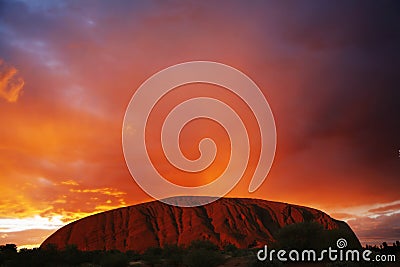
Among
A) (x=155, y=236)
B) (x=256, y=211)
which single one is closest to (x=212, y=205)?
(x=256, y=211)

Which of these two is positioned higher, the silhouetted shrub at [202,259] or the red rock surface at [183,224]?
the red rock surface at [183,224]

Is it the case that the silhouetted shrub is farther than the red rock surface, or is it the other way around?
the red rock surface

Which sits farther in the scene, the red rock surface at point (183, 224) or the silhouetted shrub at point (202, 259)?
the red rock surface at point (183, 224)

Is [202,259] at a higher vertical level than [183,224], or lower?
lower

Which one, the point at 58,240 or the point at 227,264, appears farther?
the point at 58,240

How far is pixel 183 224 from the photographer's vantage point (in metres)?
79.2

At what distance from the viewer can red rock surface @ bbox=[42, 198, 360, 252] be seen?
7262 centimetres

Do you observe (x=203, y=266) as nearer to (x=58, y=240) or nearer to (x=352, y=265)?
(x=352, y=265)

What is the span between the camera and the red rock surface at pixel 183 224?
2859 inches

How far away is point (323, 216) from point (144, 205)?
1549 inches

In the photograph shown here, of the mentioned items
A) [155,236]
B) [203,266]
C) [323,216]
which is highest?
[323,216]

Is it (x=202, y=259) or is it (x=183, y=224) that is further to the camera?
(x=183, y=224)

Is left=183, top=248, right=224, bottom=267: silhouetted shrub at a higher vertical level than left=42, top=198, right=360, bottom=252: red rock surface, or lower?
lower

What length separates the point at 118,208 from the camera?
89.9m
